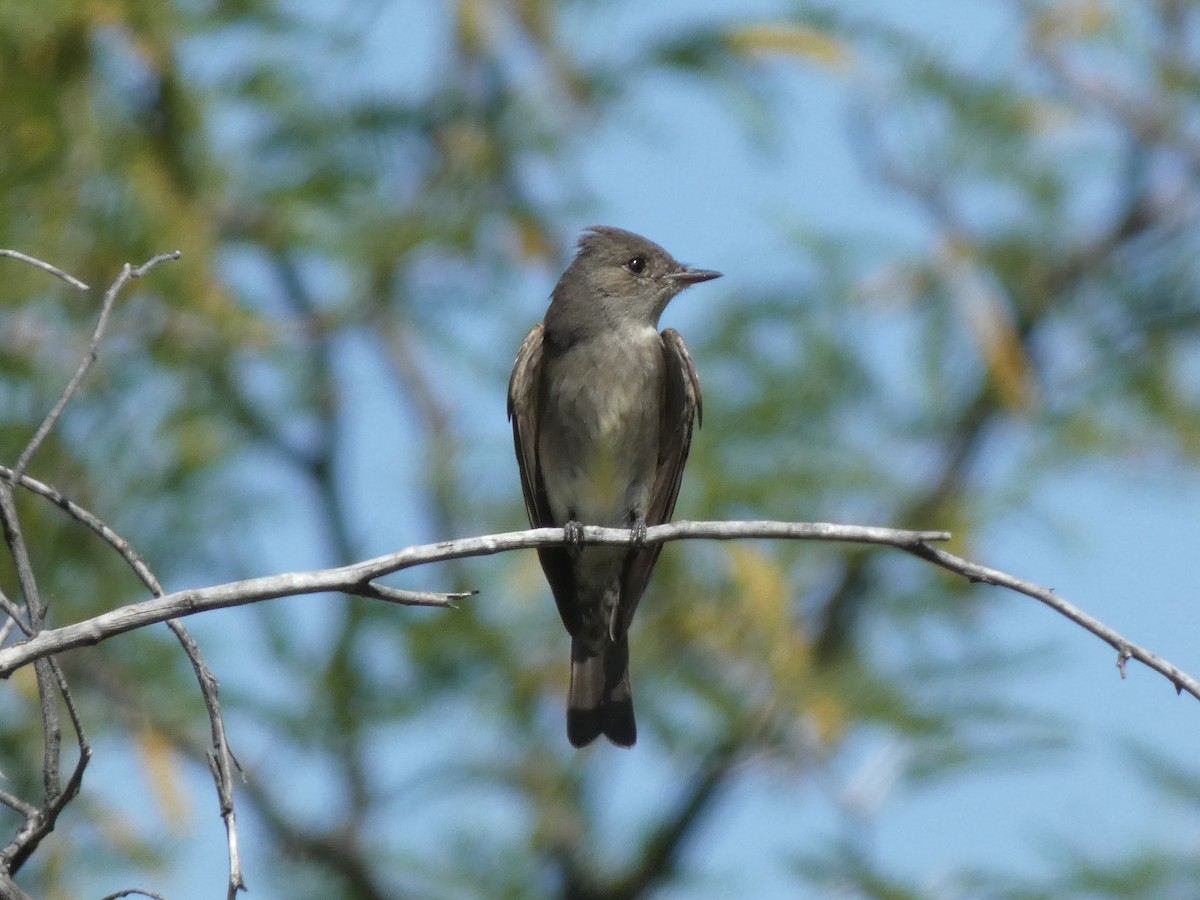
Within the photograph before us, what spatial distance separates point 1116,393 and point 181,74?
5.04 m

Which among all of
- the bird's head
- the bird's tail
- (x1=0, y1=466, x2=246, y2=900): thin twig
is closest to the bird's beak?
the bird's head

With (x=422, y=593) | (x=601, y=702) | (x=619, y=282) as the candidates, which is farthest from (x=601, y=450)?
(x=422, y=593)

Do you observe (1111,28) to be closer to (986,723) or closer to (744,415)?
(744,415)

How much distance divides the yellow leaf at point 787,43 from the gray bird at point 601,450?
2124 millimetres

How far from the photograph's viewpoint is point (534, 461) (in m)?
5.93

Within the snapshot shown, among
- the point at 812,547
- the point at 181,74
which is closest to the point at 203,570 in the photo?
the point at 181,74

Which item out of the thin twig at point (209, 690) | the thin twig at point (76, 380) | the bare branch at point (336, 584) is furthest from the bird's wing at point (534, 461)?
the thin twig at point (209, 690)

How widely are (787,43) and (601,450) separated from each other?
9.29 feet

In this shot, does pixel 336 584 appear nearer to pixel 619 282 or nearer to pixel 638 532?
pixel 638 532

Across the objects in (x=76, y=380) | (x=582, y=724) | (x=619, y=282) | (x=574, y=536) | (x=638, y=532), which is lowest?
(x=76, y=380)

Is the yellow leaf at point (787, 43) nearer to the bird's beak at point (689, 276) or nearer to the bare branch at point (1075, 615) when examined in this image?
the bird's beak at point (689, 276)

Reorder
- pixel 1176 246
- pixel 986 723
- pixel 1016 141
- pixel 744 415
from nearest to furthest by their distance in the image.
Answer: pixel 986 723, pixel 744 415, pixel 1016 141, pixel 1176 246

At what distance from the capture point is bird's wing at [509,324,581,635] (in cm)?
579

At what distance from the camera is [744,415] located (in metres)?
8.09
